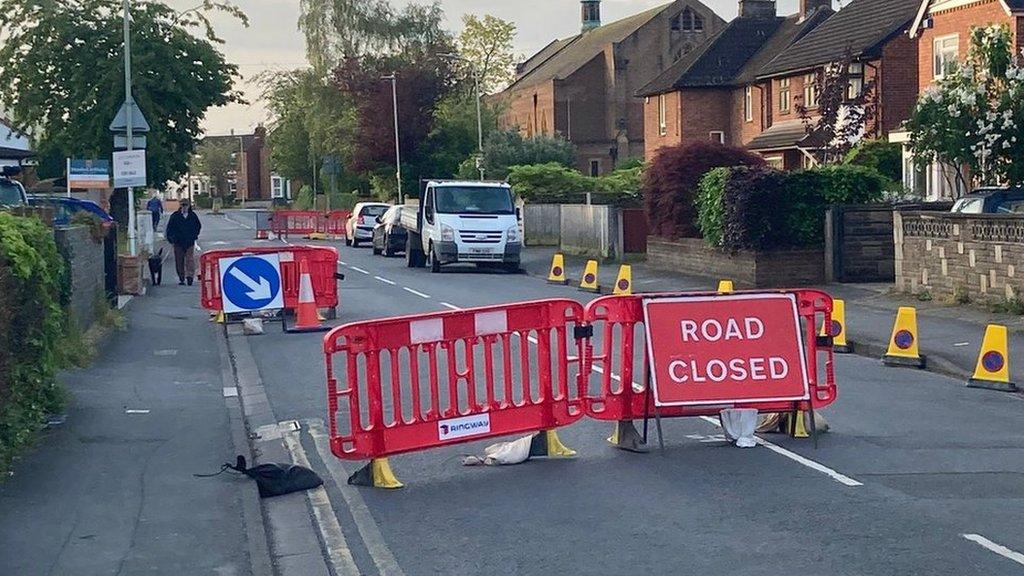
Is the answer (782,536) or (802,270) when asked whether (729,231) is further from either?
(782,536)

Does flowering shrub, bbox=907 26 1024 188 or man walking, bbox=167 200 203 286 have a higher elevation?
flowering shrub, bbox=907 26 1024 188

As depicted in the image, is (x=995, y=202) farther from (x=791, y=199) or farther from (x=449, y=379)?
(x=449, y=379)

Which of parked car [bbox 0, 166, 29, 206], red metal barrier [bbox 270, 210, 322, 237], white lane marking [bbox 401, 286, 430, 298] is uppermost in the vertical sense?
parked car [bbox 0, 166, 29, 206]

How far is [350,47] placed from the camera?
7906cm

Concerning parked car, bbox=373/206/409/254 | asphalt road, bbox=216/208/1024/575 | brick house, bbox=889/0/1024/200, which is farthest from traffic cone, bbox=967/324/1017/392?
parked car, bbox=373/206/409/254

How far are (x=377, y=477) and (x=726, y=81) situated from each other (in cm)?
5221

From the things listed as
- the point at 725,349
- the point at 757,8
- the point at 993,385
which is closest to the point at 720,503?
the point at 725,349

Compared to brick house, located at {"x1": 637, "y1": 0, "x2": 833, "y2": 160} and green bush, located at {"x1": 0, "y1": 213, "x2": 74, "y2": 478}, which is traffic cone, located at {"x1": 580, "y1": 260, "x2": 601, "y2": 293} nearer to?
green bush, located at {"x1": 0, "y1": 213, "x2": 74, "y2": 478}

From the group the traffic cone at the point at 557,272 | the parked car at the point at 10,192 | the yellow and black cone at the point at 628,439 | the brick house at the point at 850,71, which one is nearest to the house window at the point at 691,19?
the brick house at the point at 850,71

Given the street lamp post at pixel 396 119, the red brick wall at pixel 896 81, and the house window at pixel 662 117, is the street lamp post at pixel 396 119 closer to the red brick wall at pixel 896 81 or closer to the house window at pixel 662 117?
the house window at pixel 662 117

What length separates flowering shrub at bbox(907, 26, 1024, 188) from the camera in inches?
965

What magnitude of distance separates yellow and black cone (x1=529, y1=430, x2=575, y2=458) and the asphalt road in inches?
6.6

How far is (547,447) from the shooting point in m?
10.2

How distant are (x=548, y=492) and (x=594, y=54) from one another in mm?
76618
